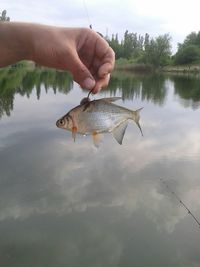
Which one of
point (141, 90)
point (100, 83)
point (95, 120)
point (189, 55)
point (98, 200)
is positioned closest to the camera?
Result: point (95, 120)

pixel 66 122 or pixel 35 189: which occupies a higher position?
pixel 66 122

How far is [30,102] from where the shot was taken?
31.2 metres

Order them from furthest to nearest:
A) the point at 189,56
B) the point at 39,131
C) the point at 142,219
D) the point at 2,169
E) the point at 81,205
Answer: the point at 189,56 < the point at 39,131 < the point at 2,169 < the point at 81,205 < the point at 142,219

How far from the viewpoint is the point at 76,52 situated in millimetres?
2615

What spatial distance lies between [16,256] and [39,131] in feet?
38.4

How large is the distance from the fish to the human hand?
0.60 ft

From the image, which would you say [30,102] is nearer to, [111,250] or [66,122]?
[111,250]

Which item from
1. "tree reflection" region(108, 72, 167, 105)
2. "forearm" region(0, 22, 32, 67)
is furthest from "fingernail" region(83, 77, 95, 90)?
"tree reflection" region(108, 72, 167, 105)

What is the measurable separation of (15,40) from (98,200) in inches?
354

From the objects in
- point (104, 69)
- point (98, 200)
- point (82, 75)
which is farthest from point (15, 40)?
Result: point (98, 200)

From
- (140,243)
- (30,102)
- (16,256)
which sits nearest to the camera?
(16,256)

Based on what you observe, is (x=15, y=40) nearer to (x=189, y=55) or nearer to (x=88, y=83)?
(x=88, y=83)

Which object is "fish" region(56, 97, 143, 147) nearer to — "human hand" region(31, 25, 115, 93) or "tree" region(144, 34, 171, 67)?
"human hand" region(31, 25, 115, 93)

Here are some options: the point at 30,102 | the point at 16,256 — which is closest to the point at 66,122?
the point at 16,256
